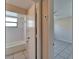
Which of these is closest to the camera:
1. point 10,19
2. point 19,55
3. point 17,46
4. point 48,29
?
point 10,19

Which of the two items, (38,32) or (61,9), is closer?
(61,9)

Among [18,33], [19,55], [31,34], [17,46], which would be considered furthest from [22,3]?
[19,55]

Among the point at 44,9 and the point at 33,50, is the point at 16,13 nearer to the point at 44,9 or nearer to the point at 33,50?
the point at 44,9

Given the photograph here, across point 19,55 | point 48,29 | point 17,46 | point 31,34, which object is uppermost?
point 48,29

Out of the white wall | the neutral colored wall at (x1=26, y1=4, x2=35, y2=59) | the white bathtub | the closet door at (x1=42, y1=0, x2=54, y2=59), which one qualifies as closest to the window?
the white wall

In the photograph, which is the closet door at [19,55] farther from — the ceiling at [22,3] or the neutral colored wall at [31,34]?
the ceiling at [22,3]

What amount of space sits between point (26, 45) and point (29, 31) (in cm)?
29

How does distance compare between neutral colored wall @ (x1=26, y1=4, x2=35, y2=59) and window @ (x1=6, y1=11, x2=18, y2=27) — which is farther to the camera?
neutral colored wall @ (x1=26, y1=4, x2=35, y2=59)

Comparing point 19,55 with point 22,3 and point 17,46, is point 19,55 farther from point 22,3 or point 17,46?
point 22,3

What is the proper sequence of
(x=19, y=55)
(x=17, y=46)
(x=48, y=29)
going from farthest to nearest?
(x=48, y=29), (x=19, y=55), (x=17, y=46)

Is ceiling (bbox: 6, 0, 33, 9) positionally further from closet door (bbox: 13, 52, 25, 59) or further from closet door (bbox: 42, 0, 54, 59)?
closet door (bbox: 13, 52, 25, 59)

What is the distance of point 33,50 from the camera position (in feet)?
7.39

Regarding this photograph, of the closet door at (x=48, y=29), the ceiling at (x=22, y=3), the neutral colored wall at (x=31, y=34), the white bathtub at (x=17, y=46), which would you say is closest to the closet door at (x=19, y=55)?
the white bathtub at (x=17, y=46)
